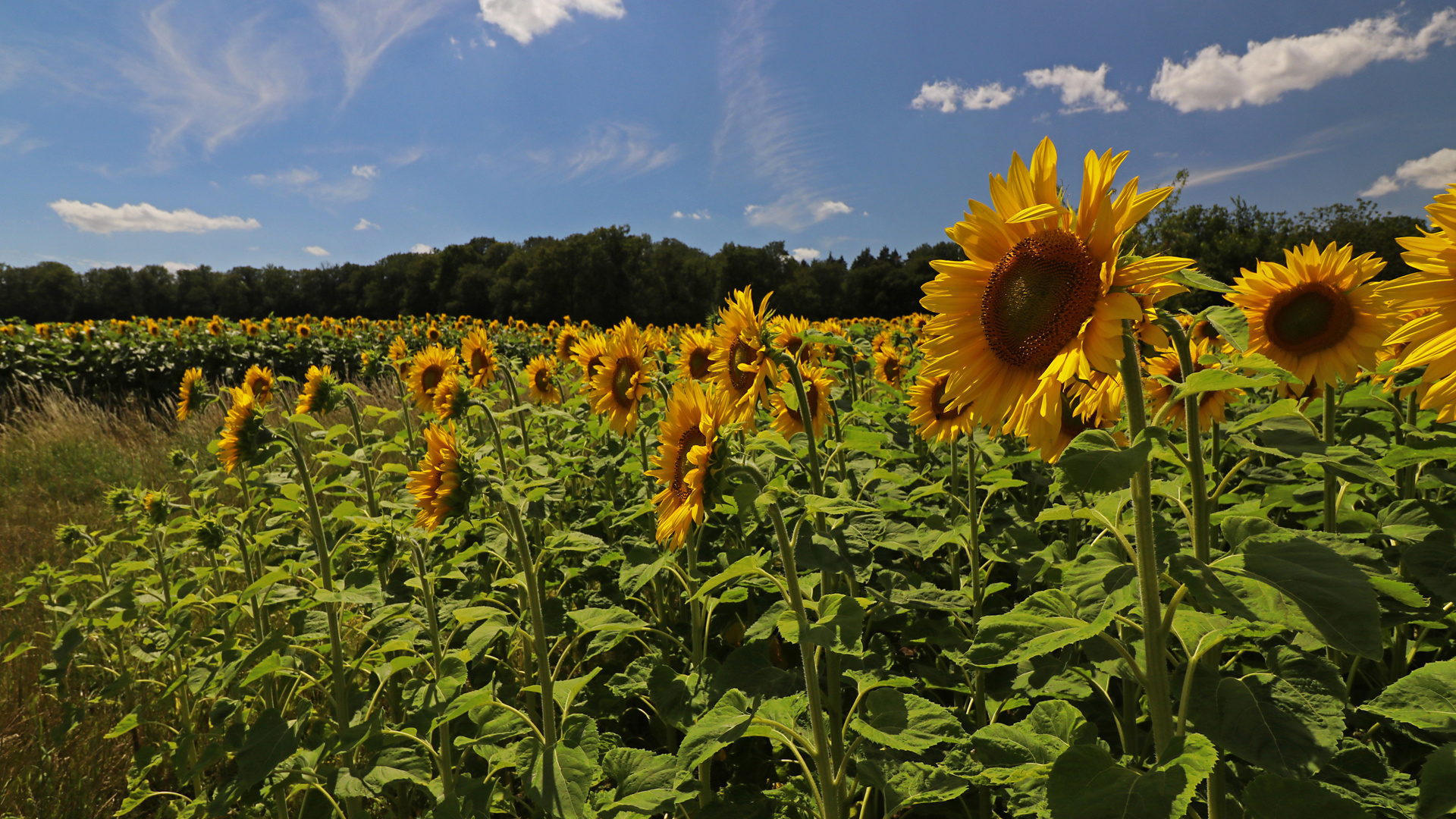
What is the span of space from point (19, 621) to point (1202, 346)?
7.92 m

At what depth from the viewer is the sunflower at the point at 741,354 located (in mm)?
2887

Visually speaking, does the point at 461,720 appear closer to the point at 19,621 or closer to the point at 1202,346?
the point at 1202,346

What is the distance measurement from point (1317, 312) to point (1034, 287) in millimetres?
1788

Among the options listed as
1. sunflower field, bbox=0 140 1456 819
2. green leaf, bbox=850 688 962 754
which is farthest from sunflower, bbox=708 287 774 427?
green leaf, bbox=850 688 962 754

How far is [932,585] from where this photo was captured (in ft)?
8.16

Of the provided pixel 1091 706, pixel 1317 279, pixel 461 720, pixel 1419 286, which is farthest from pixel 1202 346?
pixel 461 720

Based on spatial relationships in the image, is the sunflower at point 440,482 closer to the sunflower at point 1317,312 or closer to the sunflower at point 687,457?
the sunflower at point 687,457

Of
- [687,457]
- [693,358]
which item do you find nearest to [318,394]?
[693,358]

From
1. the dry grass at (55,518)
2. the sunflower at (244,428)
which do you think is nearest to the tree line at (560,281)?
the dry grass at (55,518)

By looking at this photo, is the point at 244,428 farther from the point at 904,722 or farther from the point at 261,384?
the point at 904,722

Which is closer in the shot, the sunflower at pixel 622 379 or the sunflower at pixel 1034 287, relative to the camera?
the sunflower at pixel 1034 287

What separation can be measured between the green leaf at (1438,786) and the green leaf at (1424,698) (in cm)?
9

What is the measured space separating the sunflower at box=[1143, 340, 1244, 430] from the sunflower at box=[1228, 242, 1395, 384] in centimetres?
20

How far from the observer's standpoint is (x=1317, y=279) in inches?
93.9
